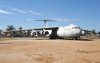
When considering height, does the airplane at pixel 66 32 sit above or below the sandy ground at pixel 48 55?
above

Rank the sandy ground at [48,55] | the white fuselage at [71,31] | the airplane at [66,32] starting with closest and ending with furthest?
the sandy ground at [48,55]
the white fuselage at [71,31]
the airplane at [66,32]

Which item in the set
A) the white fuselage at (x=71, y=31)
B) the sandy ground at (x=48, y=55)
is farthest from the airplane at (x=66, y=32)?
the sandy ground at (x=48, y=55)

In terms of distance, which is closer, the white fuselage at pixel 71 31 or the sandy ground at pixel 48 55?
the sandy ground at pixel 48 55

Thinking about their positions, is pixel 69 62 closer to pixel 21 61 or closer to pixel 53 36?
pixel 21 61

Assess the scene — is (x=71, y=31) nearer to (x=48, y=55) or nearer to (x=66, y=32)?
(x=66, y=32)

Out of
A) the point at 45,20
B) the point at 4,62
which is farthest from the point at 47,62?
the point at 45,20

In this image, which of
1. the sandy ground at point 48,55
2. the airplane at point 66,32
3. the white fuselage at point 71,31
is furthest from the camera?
the airplane at point 66,32

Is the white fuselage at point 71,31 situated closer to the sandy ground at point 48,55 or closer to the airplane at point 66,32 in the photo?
the airplane at point 66,32

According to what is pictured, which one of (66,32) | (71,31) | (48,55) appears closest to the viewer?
(48,55)

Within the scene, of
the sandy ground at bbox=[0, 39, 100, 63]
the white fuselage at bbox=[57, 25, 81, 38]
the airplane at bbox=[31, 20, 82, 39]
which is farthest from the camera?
the airplane at bbox=[31, 20, 82, 39]

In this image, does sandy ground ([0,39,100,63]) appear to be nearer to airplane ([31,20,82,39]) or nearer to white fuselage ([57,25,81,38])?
white fuselage ([57,25,81,38])

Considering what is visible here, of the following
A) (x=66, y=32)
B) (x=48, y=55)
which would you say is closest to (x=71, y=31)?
(x=66, y=32)

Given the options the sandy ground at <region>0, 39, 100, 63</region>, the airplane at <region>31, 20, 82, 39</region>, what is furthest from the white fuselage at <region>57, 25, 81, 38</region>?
the sandy ground at <region>0, 39, 100, 63</region>

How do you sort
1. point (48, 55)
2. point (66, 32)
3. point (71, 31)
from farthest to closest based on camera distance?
point (66, 32)
point (71, 31)
point (48, 55)
